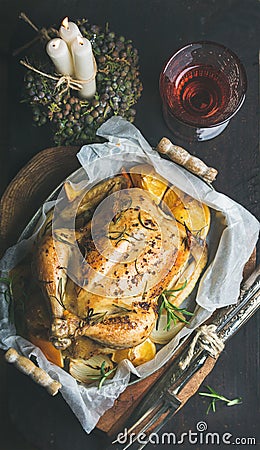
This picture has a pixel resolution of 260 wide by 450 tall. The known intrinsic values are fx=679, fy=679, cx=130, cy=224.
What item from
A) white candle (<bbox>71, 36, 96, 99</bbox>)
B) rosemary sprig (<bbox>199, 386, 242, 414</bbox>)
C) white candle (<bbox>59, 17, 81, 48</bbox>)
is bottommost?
rosemary sprig (<bbox>199, 386, 242, 414</bbox>)

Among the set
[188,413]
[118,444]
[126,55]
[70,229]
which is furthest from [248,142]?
[118,444]

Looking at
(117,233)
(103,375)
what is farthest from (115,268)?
(103,375)

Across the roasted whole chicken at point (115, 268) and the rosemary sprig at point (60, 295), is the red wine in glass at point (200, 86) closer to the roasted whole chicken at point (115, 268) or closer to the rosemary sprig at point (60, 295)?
the roasted whole chicken at point (115, 268)

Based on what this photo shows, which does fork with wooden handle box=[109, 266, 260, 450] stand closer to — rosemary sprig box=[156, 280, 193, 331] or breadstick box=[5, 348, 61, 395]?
rosemary sprig box=[156, 280, 193, 331]

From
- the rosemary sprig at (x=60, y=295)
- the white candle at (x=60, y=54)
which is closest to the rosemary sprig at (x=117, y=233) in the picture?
the rosemary sprig at (x=60, y=295)

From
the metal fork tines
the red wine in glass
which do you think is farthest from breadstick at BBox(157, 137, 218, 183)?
the metal fork tines

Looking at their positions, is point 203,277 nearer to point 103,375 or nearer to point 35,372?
point 103,375
